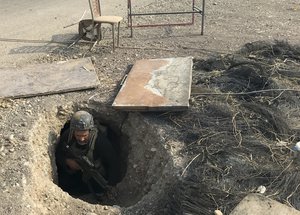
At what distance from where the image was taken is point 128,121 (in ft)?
20.5

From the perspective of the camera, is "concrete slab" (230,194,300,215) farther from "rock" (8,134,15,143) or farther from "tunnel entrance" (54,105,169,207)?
"rock" (8,134,15,143)

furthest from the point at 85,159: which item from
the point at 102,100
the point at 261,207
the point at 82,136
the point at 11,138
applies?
the point at 261,207

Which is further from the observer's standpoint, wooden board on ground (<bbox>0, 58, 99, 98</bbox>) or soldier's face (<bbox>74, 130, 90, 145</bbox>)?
wooden board on ground (<bbox>0, 58, 99, 98</bbox>)

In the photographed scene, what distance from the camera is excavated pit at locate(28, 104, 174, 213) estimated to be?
5.16 meters

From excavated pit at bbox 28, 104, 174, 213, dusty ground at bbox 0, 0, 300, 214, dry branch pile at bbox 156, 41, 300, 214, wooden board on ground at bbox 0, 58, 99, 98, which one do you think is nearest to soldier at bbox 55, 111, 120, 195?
excavated pit at bbox 28, 104, 174, 213

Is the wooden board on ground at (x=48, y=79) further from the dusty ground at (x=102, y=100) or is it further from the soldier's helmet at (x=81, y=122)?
the soldier's helmet at (x=81, y=122)

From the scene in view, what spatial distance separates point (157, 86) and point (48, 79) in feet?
6.46

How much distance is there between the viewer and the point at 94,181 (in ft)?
22.1

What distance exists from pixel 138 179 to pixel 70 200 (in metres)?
1.27

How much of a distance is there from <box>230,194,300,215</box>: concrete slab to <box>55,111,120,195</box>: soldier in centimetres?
259

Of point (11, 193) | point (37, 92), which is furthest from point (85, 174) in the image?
point (11, 193)

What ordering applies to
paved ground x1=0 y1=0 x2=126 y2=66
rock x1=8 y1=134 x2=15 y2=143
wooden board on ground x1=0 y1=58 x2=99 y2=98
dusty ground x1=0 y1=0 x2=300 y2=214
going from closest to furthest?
1. dusty ground x1=0 y1=0 x2=300 y2=214
2. rock x1=8 y1=134 x2=15 y2=143
3. wooden board on ground x1=0 y1=58 x2=99 y2=98
4. paved ground x1=0 y1=0 x2=126 y2=66

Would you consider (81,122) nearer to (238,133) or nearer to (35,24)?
(238,133)

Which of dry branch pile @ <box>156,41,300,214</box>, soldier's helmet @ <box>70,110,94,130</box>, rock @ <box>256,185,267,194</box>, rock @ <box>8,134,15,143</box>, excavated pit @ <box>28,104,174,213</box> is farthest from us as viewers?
soldier's helmet @ <box>70,110,94,130</box>
